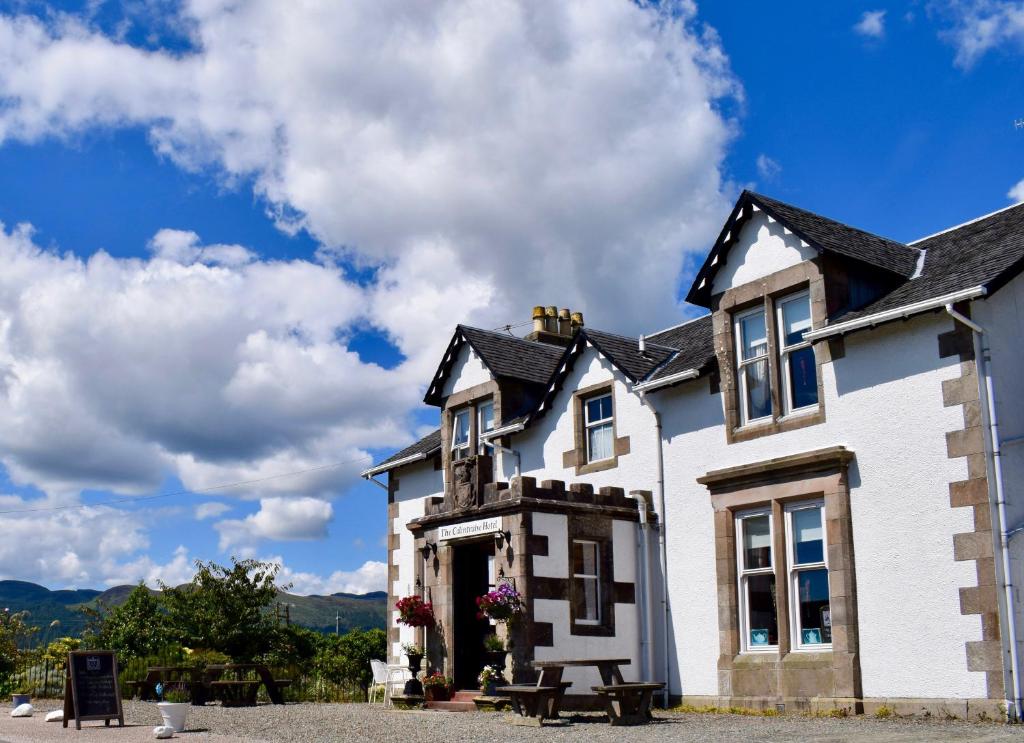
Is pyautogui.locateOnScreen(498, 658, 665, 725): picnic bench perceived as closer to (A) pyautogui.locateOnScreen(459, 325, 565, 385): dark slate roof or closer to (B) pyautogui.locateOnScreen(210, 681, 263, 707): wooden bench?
(B) pyautogui.locateOnScreen(210, 681, 263, 707): wooden bench

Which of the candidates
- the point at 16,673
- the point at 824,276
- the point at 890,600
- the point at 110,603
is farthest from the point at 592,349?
the point at 110,603

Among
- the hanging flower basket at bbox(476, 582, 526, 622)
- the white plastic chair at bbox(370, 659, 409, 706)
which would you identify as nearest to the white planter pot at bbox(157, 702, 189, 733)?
the hanging flower basket at bbox(476, 582, 526, 622)

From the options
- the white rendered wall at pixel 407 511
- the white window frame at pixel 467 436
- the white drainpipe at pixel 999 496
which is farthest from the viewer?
the white rendered wall at pixel 407 511

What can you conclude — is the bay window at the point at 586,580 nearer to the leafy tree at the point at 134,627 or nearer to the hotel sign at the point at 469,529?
the hotel sign at the point at 469,529

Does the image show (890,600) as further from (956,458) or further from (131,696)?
(131,696)

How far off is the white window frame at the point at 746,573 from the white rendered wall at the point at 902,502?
0.93 m

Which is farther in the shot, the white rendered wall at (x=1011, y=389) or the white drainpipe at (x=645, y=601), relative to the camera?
the white drainpipe at (x=645, y=601)

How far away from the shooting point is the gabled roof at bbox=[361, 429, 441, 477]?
25969 mm

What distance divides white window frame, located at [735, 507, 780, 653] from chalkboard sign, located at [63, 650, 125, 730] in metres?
9.68

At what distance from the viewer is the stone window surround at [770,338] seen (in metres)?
17.1

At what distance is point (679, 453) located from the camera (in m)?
19.5

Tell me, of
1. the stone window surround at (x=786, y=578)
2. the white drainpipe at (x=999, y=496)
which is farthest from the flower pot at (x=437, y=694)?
the white drainpipe at (x=999, y=496)

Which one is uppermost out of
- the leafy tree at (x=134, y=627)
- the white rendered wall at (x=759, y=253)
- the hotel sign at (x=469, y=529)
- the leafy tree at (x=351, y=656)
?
the white rendered wall at (x=759, y=253)

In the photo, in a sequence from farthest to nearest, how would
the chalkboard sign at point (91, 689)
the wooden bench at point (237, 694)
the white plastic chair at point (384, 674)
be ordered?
the white plastic chair at point (384, 674), the wooden bench at point (237, 694), the chalkboard sign at point (91, 689)
